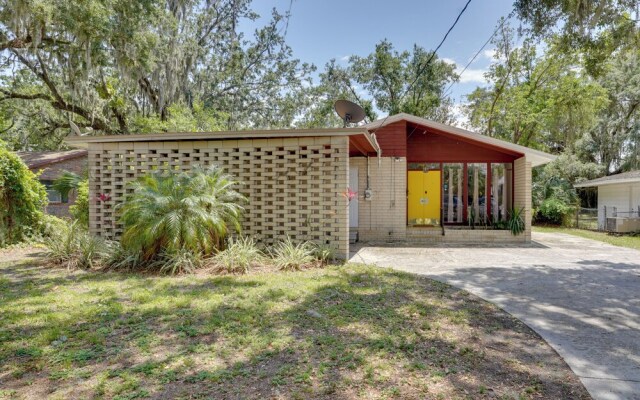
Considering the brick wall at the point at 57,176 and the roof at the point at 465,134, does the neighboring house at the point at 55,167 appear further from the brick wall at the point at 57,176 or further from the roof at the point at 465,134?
the roof at the point at 465,134

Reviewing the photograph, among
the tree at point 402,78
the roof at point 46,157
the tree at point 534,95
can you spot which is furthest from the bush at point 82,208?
the tree at point 534,95

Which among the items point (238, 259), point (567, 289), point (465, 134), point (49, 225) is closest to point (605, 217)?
point (465, 134)

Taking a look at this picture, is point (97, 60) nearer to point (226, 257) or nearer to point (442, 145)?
point (226, 257)

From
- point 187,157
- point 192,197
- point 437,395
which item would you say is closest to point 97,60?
point 187,157

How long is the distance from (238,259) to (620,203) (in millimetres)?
17710

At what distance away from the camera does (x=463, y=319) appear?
3977 mm

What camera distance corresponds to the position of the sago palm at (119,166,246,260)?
594 cm

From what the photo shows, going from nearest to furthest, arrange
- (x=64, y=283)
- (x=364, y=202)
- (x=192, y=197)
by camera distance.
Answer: (x=64, y=283) → (x=192, y=197) → (x=364, y=202)

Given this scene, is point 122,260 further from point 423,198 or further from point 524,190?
point 524,190

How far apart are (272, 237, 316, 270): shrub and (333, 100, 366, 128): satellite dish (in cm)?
336

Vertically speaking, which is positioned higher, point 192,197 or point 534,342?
point 192,197

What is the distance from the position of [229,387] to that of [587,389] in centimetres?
252

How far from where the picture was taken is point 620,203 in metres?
16.1

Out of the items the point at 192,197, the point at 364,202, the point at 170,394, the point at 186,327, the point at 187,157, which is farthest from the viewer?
the point at 364,202
